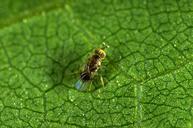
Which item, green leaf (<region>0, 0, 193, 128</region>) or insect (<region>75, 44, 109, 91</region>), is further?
insect (<region>75, 44, 109, 91</region>)

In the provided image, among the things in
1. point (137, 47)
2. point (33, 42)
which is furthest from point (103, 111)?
point (33, 42)

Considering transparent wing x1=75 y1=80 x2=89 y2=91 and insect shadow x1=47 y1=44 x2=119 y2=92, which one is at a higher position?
insect shadow x1=47 y1=44 x2=119 y2=92

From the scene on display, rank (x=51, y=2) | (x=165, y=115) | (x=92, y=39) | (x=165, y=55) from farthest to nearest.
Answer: (x=51, y=2) < (x=92, y=39) < (x=165, y=55) < (x=165, y=115)

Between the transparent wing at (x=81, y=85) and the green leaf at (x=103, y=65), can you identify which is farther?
the transparent wing at (x=81, y=85)

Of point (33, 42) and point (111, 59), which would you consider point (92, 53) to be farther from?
point (33, 42)

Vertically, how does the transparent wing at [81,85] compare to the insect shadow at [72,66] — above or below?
below
